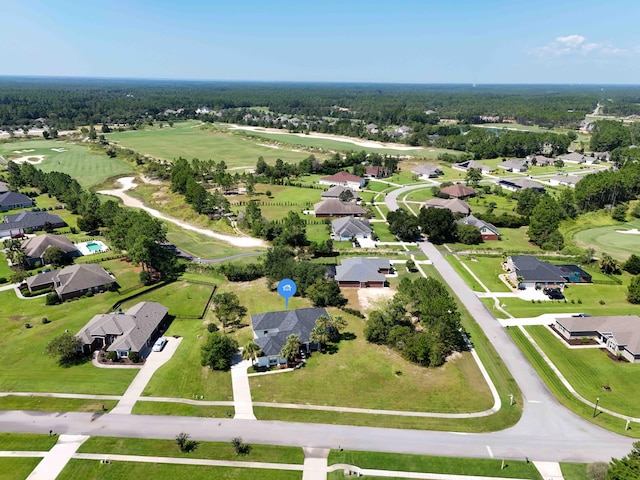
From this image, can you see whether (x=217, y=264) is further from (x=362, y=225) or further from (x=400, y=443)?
(x=400, y=443)

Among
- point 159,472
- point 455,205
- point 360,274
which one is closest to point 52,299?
point 159,472

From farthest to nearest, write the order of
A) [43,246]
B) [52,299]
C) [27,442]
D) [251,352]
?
[43,246]
[52,299]
[251,352]
[27,442]

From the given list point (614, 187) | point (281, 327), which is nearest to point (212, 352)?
point (281, 327)

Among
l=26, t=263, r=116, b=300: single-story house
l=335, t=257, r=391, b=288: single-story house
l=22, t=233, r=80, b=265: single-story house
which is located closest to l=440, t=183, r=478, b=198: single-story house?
l=335, t=257, r=391, b=288: single-story house

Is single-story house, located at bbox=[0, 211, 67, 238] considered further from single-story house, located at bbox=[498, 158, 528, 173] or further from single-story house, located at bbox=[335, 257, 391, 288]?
single-story house, located at bbox=[498, 158, 528, 173]

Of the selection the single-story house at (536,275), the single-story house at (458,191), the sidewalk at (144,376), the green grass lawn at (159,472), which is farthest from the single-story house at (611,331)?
the single-story house at (458,191)

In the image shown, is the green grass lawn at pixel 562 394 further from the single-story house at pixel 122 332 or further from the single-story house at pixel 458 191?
the single-story house at pixel 458 191

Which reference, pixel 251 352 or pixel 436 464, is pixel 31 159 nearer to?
pixel 251 352
